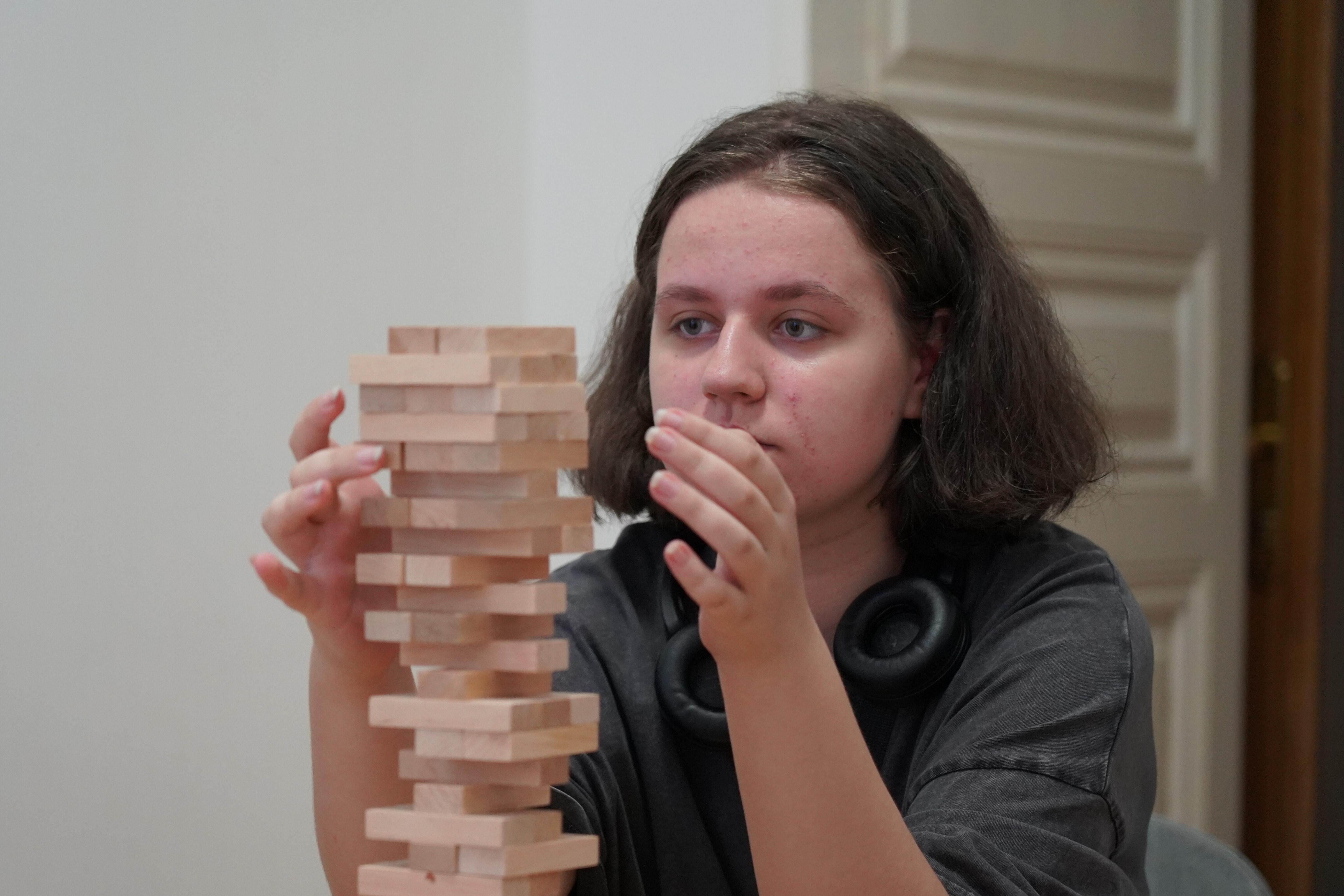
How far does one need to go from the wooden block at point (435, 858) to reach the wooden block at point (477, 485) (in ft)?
0.77

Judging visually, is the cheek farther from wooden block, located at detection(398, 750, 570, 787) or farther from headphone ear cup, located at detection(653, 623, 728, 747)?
wooden block, located at detection(398, 750, 570, 787)

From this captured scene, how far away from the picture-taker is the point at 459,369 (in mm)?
875

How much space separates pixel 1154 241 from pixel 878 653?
4.77 ft

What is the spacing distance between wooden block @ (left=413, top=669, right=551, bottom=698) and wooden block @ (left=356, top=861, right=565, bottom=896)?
0.12m

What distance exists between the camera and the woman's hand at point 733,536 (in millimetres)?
838

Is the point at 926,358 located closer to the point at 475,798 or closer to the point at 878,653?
the point at 878,653

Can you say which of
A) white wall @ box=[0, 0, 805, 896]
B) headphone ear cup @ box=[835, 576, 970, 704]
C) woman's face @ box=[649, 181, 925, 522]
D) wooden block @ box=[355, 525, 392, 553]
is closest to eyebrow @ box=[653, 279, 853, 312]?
woman's face @ box=[649, 181, 925, 522]

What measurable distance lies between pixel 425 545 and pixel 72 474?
1222 millimetres

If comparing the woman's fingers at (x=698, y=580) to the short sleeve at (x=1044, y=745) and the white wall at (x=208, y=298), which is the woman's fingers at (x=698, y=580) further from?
the white wall at (x=208, y=298)

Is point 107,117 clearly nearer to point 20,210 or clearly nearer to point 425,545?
point 20,210

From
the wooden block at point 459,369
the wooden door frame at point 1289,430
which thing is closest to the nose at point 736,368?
the wooden block at point 459,369

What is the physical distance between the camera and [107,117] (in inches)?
77.5

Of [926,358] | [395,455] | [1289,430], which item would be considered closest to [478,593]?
[395,455]

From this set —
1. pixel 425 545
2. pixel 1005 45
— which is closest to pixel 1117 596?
pixel 425 545
